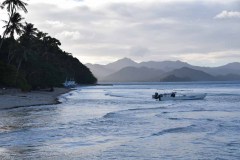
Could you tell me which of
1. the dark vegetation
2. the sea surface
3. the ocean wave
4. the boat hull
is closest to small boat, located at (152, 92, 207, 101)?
the boat hull

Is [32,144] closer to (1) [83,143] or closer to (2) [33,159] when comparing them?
(1) [83,143]

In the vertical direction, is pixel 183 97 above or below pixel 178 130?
above

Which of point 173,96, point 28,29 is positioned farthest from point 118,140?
point 28,29

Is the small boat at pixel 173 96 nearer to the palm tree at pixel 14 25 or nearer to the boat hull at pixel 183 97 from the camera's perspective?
the boat hull at pixel 183 97

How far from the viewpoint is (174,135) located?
1912 cm

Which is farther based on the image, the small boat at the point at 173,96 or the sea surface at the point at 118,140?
the small boat at the point at 173,96

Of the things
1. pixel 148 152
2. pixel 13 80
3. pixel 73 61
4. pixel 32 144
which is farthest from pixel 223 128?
pixel 73 61

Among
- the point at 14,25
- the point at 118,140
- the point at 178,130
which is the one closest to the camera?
the point at 118,140

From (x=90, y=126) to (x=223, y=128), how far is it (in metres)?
7.79

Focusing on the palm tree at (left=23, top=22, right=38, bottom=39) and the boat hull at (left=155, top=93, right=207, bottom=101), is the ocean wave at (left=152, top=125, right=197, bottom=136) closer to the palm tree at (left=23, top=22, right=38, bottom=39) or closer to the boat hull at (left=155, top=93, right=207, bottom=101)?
the boat hull at (left=155, top=93, right=207, bottom=101)

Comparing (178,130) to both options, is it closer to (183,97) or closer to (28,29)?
(183,97)

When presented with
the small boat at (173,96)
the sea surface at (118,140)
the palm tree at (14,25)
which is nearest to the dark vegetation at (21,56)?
the palm tree at (14,25)

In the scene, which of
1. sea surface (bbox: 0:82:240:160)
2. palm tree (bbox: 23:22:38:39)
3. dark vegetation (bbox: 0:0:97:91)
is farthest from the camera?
palm tree (bbox: 23:22:38:39)

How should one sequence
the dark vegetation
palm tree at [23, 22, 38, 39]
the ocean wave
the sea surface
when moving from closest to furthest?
1. the sea surface
2. the ocean wave
3. the dark vegetation
4. palm tree at [23, 22, 38, 39]
